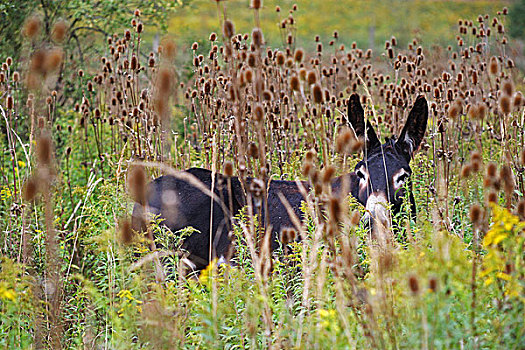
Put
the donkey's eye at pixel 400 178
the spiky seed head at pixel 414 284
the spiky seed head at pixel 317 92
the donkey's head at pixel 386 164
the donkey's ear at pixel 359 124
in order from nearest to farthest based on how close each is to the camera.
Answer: the spiky seed head at pixel 414 284, the spiky seed head at pixel 317 92, the donkey's head at pixel 386 164, the donkey's eye at pixel 400 178, the donkey's ear at pixel 359 124

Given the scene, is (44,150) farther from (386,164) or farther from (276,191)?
(386,164)

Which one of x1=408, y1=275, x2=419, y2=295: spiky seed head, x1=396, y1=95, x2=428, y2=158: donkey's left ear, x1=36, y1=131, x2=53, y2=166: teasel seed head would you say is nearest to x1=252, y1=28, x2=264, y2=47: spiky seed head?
x1=36, y1=131, x2=53, y2=166: teasel seed head

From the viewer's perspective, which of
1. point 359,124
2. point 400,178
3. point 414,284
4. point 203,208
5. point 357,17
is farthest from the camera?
point 357,17

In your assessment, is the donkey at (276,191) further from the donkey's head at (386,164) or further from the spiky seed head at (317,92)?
the spiky seed head at (317,92)

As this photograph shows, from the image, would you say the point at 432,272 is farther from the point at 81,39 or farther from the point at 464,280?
the point at 81,39

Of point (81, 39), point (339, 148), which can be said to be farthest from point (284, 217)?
point (81, 39)

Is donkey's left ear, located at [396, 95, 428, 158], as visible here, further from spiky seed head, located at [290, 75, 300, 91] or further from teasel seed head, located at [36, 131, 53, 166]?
teasel seed head, located at [36, 131, 53, 166]

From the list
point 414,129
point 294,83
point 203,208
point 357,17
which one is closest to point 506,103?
point 294,83

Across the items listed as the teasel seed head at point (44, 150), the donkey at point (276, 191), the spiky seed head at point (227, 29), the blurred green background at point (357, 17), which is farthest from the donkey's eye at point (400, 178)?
the blurred green background at point (357, 17)

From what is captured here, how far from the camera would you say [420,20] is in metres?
48.1

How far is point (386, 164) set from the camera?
506 cm

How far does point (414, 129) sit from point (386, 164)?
0.53 metres

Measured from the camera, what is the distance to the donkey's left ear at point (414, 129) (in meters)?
5.31

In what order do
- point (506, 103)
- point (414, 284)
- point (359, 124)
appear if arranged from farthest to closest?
point (359, 124) → point (506, 103) → point (414, 284)
